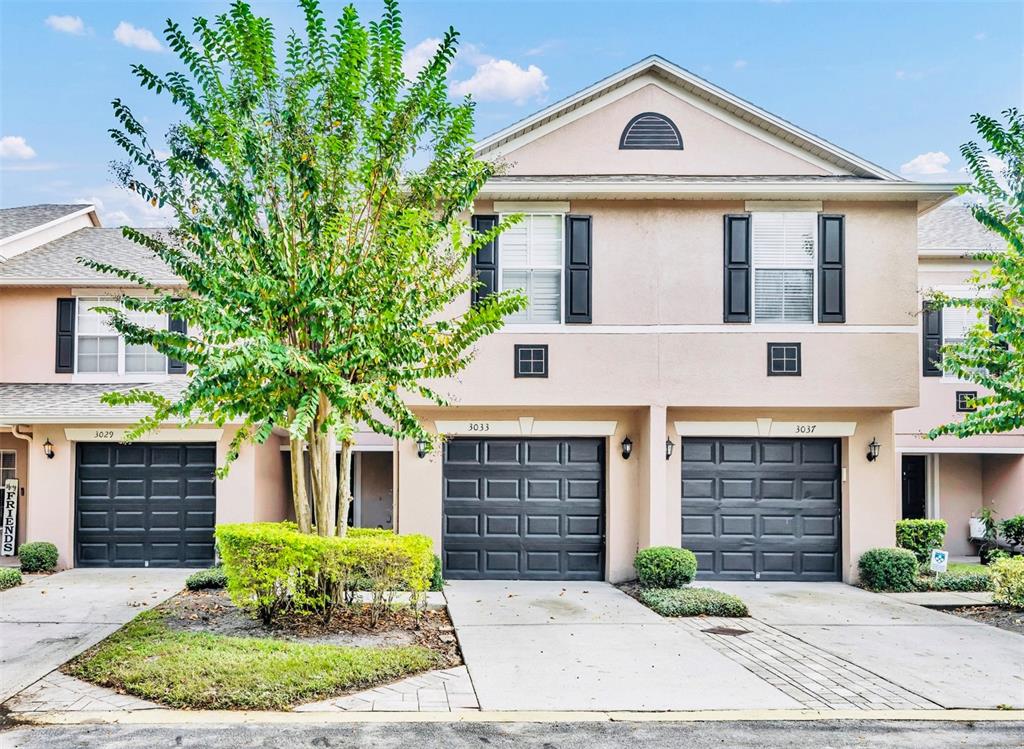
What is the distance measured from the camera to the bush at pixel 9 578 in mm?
12273

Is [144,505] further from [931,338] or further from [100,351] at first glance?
[931,338]

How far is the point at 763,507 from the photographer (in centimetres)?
1356

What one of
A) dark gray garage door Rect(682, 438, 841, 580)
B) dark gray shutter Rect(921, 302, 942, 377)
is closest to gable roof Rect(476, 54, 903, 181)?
dark gray garage door Rect(682, 438, 841, 580)

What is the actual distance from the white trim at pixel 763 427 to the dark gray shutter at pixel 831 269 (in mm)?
1717

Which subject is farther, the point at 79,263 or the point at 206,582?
the point at 79,263

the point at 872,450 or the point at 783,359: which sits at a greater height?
the point at 783,359

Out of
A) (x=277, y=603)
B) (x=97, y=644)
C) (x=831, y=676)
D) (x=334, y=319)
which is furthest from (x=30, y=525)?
(x=831, y=676)

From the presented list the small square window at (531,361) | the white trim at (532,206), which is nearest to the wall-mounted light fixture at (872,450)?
the small square window at (531,361)

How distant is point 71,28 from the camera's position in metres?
13.2

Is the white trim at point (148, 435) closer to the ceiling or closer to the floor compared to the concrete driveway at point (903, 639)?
closer to the ceiling

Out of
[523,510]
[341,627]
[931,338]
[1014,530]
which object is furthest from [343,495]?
[1014,530]

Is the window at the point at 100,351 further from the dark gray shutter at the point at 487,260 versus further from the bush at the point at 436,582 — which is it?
the bush at the point at 436,582

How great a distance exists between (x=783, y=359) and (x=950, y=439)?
7.11 m

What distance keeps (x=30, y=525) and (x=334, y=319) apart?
9071 mm
